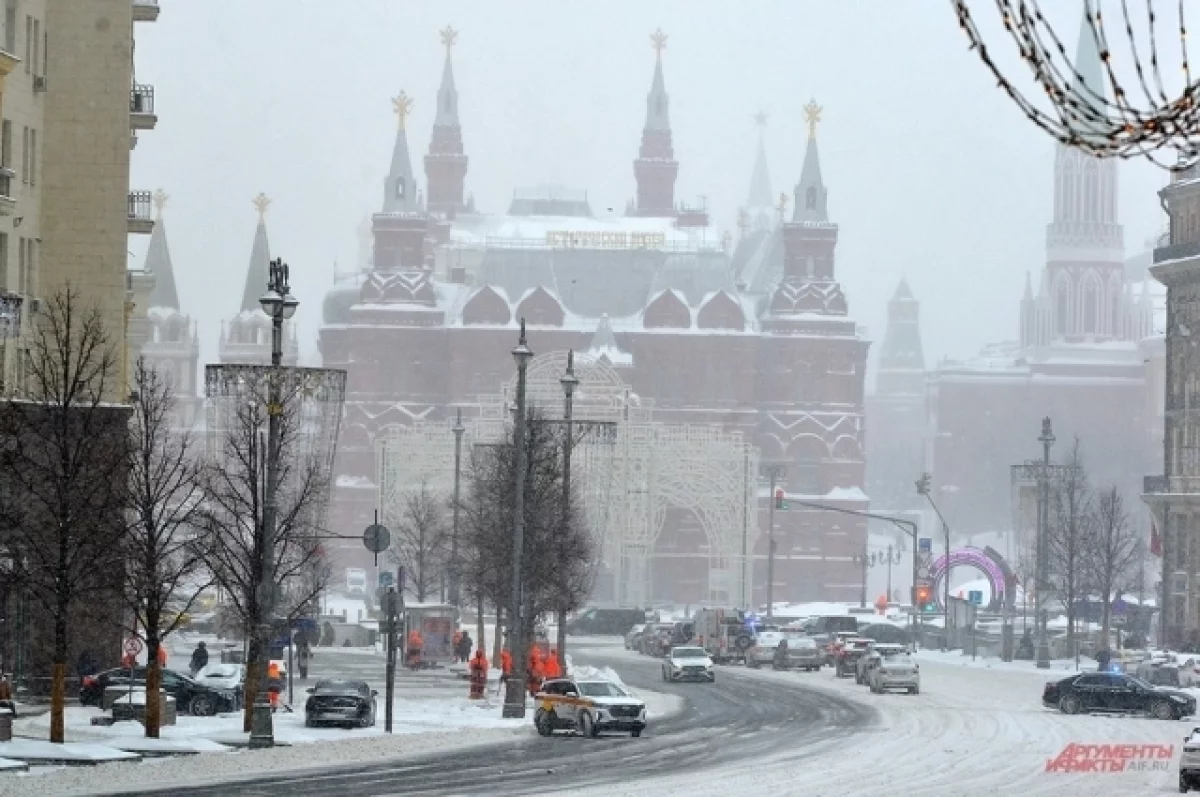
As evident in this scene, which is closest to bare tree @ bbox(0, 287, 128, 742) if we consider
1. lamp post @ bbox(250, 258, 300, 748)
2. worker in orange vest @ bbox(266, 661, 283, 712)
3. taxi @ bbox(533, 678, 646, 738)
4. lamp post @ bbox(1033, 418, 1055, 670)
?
lamp post @ bbox(250, 258, 300, 748)

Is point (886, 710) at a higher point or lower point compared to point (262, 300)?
lower

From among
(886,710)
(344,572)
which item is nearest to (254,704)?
(886,710)

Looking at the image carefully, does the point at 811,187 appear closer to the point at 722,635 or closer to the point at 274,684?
the point at 722,635

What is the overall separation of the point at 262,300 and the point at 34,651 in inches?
660

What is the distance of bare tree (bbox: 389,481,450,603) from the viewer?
110m

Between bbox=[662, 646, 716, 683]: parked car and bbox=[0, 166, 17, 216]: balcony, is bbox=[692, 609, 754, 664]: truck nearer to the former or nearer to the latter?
bbox=[662, 646, 716, 683]: parked car

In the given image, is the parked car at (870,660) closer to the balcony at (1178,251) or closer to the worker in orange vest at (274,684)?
the worker in orange vest at (274,684)

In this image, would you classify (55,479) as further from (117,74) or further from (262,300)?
(117,74)

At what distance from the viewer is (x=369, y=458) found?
180m

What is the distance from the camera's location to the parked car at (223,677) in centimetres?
4984

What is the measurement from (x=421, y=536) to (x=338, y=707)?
61.2 meters

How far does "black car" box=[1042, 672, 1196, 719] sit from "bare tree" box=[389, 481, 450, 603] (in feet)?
173

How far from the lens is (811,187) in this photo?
189000mm

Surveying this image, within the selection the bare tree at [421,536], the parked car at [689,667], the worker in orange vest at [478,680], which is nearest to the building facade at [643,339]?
the bare tree at [421,536]
